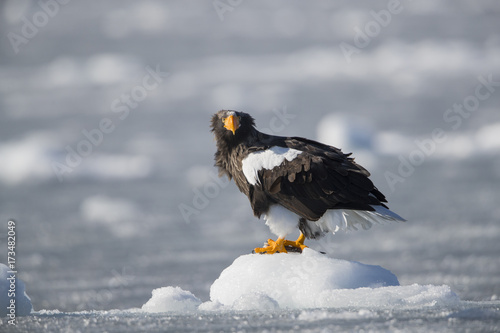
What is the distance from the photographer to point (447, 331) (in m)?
4.87

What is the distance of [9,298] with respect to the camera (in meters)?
5.86

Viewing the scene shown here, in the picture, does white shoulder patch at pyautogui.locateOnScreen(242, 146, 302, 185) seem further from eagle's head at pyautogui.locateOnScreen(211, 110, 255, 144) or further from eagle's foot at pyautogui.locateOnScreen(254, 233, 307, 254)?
eagle's foot at pyautogui.locateOnScreen(254, 233, 307, 254)

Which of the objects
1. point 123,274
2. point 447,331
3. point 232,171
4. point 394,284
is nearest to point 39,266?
point 123,274

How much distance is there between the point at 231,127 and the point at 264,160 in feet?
1.56

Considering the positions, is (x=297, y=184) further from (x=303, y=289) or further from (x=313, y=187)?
(x=303, y=289)

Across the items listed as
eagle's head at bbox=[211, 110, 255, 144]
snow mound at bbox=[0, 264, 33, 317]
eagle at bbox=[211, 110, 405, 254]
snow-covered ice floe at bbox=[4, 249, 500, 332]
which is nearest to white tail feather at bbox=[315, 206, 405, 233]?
eagle at bbox=[211, 110, 405, 254]

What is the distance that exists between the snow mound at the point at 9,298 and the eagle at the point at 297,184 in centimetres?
221

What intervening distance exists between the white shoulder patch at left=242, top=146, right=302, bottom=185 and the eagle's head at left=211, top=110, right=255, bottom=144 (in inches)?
11.4

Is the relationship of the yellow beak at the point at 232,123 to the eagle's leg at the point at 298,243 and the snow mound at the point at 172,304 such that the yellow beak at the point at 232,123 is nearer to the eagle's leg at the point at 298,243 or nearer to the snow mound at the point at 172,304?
the eagle's leg at the point at 298,243

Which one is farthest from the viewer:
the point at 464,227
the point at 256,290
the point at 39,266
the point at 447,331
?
the point at 464,227

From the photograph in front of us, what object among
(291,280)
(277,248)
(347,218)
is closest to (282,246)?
(277,248)

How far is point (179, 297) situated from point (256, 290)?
689mm

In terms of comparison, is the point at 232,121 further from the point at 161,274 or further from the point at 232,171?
the point at 161,274

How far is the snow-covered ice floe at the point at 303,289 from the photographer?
5883 mm
